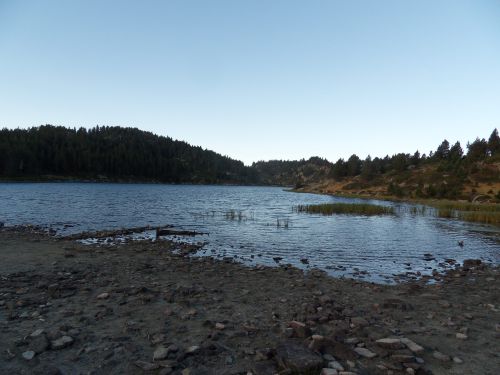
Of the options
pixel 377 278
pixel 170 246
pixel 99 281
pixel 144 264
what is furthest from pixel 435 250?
pixel 99 281

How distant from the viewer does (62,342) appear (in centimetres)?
788

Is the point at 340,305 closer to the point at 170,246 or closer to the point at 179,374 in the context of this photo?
the point at 179,374

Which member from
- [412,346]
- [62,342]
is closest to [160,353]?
[62,342]

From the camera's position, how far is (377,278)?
17.1 meters

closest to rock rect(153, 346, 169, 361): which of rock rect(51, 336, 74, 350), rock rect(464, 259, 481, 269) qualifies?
rock rect(51, 336, 74, 350)

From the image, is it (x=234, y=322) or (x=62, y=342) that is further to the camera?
(x=234, y=322)

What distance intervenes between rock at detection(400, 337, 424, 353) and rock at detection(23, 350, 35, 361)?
8.25 m

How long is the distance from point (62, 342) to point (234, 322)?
423cm

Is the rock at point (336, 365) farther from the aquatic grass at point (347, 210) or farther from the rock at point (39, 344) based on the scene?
the aquatic grass at point (347, 210)

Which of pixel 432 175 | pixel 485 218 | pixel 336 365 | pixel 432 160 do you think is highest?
pixel 432 160

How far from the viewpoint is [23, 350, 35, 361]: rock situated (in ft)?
23.5

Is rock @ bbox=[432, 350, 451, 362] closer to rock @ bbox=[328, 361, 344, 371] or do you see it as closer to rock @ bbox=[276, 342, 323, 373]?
rock @ bbox=[328, 361, 344, 371]

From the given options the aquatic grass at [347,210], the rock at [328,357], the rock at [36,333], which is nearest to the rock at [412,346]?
the rock at [328,357]

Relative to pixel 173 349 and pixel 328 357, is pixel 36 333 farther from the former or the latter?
pixel 328 357
